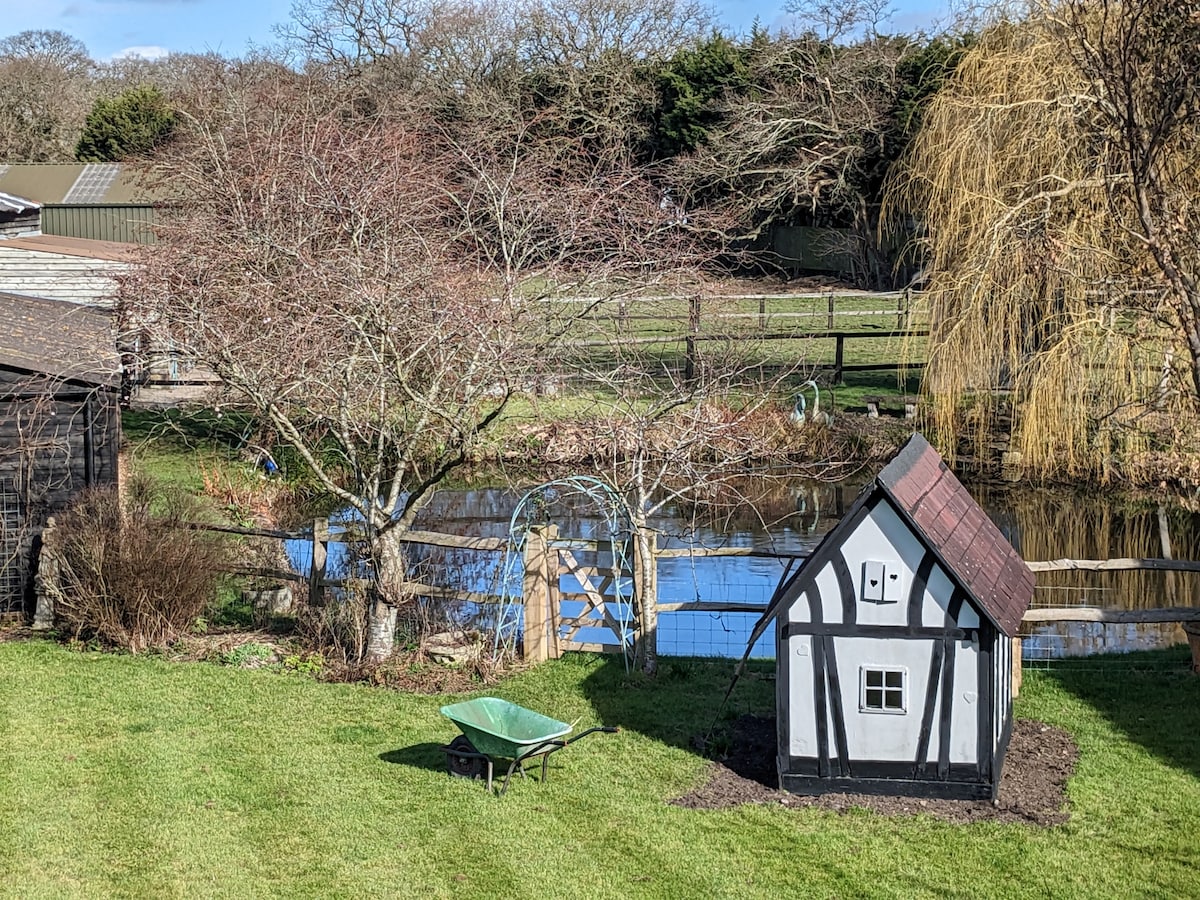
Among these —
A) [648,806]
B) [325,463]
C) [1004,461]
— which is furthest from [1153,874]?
[325,463]

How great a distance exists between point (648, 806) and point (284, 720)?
3.08m

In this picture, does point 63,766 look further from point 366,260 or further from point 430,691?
point 366,260

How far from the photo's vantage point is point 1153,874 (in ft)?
24.4

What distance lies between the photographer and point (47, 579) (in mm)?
12125

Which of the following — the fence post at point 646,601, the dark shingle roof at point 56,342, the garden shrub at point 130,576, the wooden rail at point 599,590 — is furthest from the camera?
the dark shingle roof at point 56,342

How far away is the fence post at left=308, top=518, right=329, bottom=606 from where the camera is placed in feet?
39.7

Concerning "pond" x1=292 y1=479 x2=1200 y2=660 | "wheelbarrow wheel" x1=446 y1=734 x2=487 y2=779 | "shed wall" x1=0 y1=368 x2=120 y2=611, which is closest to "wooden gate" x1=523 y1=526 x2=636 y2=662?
"pond" x1=292 y1=479 x2=1200 y2=660

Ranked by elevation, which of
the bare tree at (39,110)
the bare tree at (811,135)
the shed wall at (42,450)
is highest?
the bare tree at (39,110)

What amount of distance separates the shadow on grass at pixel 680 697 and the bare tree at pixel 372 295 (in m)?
1.99

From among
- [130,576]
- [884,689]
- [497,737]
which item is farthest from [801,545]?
[497,737]

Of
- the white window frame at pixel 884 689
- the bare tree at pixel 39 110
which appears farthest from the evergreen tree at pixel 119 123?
the white window frame at pixel 884 689

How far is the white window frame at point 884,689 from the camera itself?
27.6 ft

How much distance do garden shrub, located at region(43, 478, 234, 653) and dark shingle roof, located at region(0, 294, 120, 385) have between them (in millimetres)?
1341

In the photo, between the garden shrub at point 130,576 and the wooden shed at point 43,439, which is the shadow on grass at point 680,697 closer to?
the garden shrub at point 130,576
